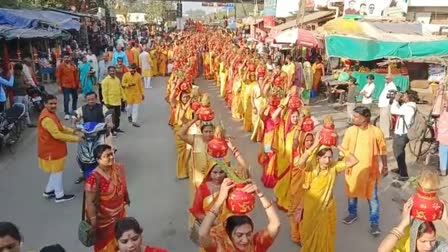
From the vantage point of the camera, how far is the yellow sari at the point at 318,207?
442cm

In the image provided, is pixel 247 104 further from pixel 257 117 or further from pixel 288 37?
pixel 288 37

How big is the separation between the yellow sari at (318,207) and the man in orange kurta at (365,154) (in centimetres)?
74

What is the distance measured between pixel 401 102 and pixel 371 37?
169 inches

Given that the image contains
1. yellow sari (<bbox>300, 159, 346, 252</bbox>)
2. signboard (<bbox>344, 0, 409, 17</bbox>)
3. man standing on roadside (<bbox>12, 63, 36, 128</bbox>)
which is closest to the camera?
yellow sari (<bbox>300, 159, 346, 252</bbox>)

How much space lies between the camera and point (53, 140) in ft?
19.7

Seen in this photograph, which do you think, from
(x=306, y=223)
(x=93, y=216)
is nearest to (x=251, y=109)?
(x=306, y=223)

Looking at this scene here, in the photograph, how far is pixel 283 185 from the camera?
238 inches

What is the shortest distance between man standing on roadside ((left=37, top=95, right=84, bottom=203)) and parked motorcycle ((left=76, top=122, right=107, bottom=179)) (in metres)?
0.21

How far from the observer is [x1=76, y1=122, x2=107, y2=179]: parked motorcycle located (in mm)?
6289

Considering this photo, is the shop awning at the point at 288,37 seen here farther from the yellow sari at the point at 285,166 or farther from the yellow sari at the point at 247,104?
the yellow sari at the point at 285,166

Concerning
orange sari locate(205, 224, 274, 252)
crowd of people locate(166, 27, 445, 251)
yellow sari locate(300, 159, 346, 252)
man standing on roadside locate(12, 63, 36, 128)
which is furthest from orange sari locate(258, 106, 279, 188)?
man standing on roadside locate(12, 63, 36, 128)

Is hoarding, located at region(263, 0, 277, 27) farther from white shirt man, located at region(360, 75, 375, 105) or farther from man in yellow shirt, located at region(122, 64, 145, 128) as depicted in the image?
man in yellow shirt, located at region(122, 64, 145, 128)

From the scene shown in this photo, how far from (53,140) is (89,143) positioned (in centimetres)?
49

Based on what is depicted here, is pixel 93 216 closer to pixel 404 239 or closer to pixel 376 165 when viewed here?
pixel 404 239
